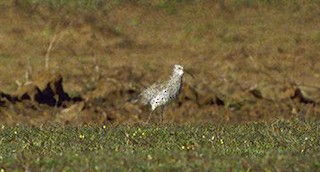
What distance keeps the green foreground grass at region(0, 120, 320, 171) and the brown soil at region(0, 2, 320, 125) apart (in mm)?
6505

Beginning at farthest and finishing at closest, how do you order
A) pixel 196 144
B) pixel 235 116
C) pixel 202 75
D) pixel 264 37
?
pixel 264 37 < pixel 202 75 < pixel 235 116 < pixel 196 144

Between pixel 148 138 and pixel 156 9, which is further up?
pixel 148 138

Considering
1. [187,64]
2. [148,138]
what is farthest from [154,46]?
[148,138]

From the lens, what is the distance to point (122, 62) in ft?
120

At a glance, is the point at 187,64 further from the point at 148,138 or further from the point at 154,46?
the point at 148,138

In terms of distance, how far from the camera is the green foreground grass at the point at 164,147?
1620cm

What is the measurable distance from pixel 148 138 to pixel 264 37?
16836 mm

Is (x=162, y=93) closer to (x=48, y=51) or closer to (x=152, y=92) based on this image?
(x=152, y=92)

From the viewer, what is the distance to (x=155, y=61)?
36688 mm

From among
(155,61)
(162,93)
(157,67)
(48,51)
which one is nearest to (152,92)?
(162,93)

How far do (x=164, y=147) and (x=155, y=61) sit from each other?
15568mm

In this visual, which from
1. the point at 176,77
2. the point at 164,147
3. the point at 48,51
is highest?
the point at 164,147

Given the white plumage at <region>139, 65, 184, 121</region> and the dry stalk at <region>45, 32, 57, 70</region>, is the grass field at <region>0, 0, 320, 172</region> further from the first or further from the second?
the white plumage at <region>139, 65, 184, 121</region>

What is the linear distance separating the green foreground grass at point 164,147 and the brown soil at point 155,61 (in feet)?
21.3
